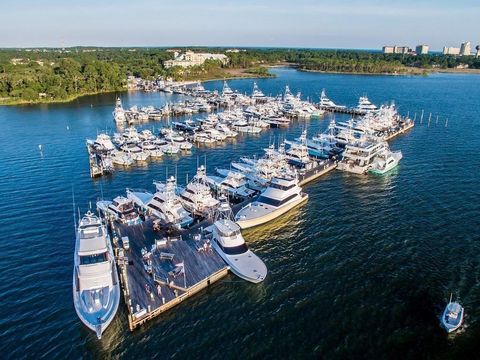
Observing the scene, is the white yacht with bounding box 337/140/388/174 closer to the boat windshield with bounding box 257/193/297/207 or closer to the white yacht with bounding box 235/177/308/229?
the white yacht with bounding box 235/177/308/229

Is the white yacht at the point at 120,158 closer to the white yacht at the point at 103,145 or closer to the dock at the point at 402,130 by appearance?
the white yacht at the point at 103,145

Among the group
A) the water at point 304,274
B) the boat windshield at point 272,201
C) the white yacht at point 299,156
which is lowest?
the water at point 304,274

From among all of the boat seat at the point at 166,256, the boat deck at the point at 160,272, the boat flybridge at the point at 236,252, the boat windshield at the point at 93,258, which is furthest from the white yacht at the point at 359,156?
the boat windshield at the point at 93,258

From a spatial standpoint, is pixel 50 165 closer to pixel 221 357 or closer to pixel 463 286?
pixel 221 357

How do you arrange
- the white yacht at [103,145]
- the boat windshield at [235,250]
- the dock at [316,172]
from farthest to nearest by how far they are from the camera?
the white yacht at [103,145]
the dock at [316,172]
the boat windshield at [235,250]

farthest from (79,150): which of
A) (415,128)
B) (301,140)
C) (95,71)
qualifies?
(95,71)
